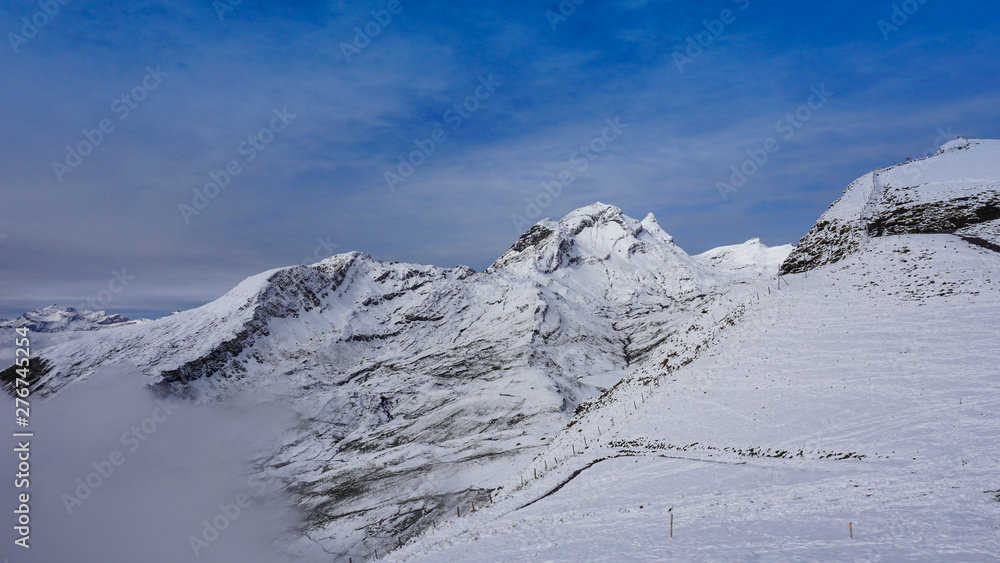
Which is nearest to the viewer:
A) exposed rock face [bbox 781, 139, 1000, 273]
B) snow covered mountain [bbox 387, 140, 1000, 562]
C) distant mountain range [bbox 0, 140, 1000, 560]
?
snow covered mountain [bbox 387, 140, 1000, 562]

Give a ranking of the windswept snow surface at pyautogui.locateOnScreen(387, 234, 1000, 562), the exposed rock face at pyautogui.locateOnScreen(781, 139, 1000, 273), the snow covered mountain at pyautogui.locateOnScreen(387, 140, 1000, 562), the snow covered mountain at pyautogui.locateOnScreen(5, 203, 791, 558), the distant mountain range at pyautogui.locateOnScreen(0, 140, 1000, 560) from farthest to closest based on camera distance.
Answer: the snow covered mountain at pyautogui.locateOnScreen(5, 203, 791, 558), the distant mountain range at pyautogui.locateOnScreen(0, 140, 1000, 560), the exposed rock face at pyautogui.locateOnScreen(781, 139, 1000, 273), the snow covered mountain at pyautogui.locateOnScreen(387, 140, 1000, 562), the windswept snow surface at pyautogui.locateOnScreen(387, 234, 1000, 562)

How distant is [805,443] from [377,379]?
147 meters

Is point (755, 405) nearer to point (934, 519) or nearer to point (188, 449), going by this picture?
point (934, 519)

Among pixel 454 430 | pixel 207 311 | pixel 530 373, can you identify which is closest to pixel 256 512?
pixel 454 430

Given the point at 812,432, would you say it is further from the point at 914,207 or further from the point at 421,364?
the point at 421,364

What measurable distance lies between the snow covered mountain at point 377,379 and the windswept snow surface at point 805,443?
15.1 meters

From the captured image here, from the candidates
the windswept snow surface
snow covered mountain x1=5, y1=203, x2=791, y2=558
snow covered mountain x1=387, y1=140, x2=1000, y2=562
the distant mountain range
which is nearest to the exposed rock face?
the distant mountain range

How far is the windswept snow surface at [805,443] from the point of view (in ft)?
47.6

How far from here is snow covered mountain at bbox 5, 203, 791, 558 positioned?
3228 inches

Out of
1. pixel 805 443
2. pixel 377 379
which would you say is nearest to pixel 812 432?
pixel 805 443

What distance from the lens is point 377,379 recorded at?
15638 centimetres

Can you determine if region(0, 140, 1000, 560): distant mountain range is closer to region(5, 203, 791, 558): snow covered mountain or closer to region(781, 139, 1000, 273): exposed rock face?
region(781, 139, 1000, 273): exposed rock face

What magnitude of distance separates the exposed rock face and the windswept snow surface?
584cm

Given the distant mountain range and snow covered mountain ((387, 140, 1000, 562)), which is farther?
the distant mountain range
